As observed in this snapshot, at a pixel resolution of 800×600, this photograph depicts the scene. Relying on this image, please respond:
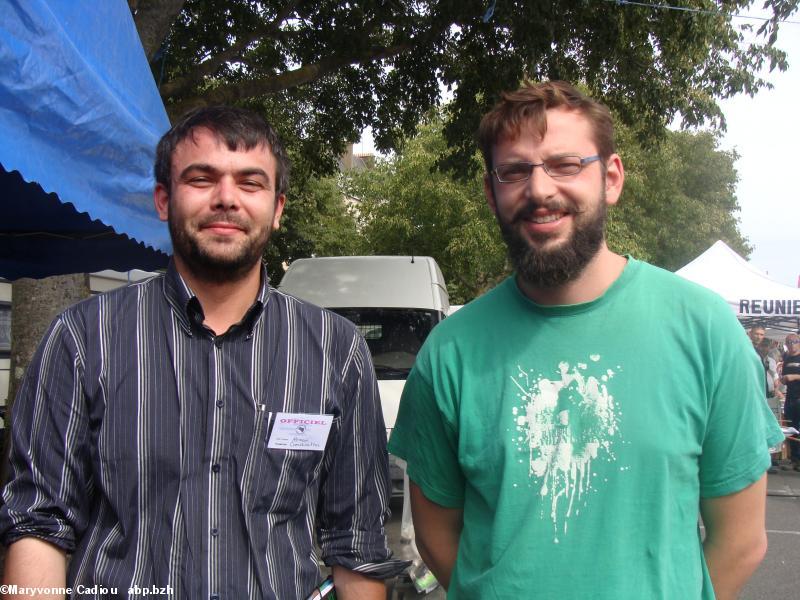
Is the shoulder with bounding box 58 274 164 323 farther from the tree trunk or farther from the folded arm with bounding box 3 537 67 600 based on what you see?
the tree trunk

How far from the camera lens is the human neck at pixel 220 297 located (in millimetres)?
1976

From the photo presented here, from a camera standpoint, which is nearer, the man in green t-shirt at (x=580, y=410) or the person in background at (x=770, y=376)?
the man in green t-shirt at (x=580, y=410)

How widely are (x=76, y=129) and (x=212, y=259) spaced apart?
4.12ft

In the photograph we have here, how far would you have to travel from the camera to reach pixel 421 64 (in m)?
9.88

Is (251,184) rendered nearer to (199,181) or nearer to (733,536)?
(199,181)

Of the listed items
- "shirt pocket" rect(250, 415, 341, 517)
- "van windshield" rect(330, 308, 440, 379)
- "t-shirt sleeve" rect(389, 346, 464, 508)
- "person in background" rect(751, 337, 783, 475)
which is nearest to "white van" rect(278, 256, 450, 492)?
"van windshield" rect(330, 308, 440, 379)

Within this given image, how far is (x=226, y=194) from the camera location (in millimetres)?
1912

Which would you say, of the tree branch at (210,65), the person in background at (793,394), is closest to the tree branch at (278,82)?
the tree branch at (210,65)

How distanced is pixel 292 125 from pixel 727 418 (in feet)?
37.5

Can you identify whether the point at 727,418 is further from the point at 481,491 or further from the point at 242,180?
the point at 242,180

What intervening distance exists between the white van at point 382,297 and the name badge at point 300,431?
19.8ft

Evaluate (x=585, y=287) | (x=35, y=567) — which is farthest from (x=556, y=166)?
(x=35, y=567)

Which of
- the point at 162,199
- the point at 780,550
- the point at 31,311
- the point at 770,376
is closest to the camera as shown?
the point at 162,199

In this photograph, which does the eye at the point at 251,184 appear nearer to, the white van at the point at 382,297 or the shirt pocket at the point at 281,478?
the shirt pocket at the point at 281,478
